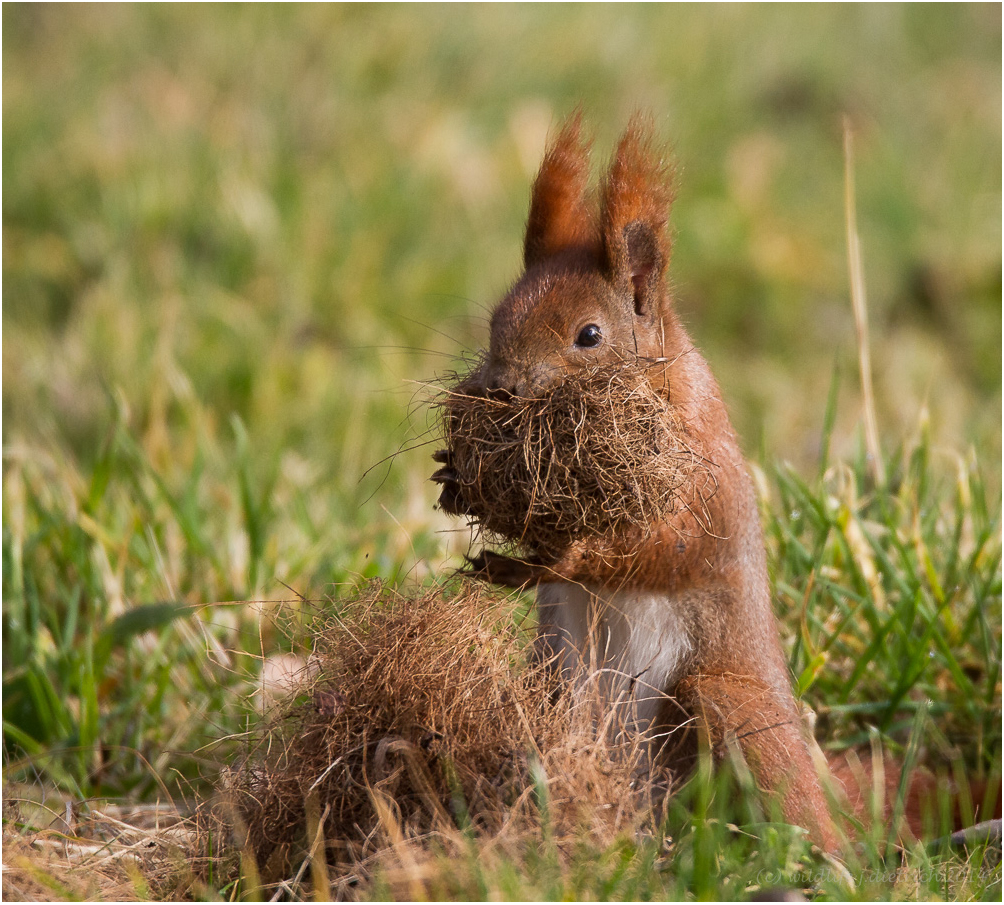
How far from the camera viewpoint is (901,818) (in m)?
2.46

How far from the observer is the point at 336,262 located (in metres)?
6.78

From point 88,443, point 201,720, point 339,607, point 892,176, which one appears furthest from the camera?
point 892,176

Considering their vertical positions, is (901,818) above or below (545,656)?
below

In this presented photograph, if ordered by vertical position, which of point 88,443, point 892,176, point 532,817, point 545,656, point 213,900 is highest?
point 892,176

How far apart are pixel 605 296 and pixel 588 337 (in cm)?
12

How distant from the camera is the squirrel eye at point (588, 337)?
2740mm

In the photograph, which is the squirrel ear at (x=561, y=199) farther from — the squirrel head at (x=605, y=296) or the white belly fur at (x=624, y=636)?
the white belly fur at (x=624, y=636)

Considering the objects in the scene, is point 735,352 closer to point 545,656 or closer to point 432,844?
point 545,656

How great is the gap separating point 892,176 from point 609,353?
6642 mm

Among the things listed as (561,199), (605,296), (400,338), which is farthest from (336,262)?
(605,296)

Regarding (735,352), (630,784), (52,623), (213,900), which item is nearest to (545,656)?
(630,784)

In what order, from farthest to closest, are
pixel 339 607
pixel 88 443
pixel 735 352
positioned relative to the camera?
pixel 735 352 < pixel 88 443 < pixel 339 607

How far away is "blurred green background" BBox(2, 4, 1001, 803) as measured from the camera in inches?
145

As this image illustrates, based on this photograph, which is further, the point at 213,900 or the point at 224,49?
the point at 224,49
